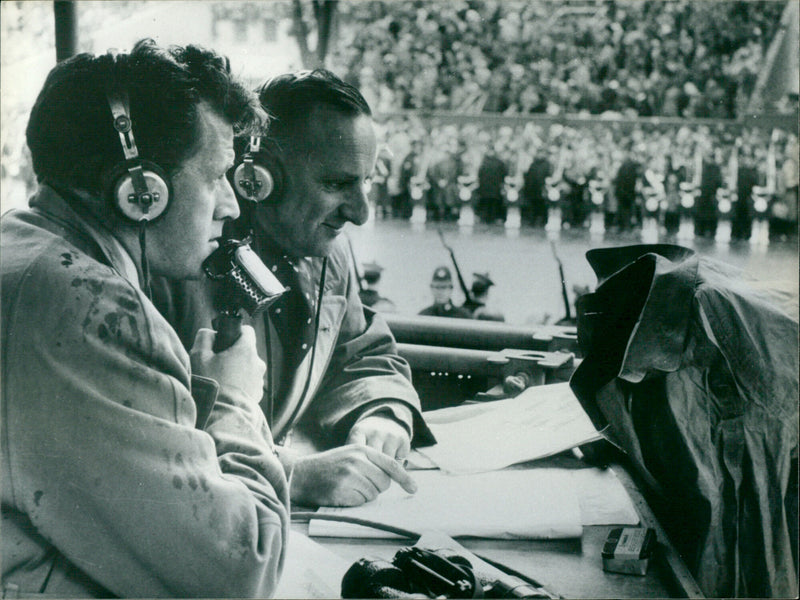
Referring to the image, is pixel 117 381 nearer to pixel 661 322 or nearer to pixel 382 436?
pixel 382 436

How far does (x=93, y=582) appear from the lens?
1.18 metres

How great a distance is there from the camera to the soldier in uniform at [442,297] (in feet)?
5.30

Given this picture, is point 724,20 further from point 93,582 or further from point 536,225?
point 93,582

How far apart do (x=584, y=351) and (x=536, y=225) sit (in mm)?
358

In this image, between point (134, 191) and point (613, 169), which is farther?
point (613, 169)

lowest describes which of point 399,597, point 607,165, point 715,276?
point 399,597

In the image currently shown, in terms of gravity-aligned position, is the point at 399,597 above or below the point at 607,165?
below

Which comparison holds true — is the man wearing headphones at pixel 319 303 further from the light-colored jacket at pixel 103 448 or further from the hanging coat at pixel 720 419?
the hanging coat at pixel 720 419

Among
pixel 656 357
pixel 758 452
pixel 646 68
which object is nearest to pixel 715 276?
pixel 656 357

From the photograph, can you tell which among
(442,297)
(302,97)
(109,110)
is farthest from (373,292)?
(109,110)

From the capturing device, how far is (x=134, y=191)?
120cm

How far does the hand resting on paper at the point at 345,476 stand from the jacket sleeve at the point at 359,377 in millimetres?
84

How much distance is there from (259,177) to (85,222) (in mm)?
324

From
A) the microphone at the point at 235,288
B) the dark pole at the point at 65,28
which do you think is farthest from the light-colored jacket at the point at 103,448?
the dark pole at the point at 65,28
